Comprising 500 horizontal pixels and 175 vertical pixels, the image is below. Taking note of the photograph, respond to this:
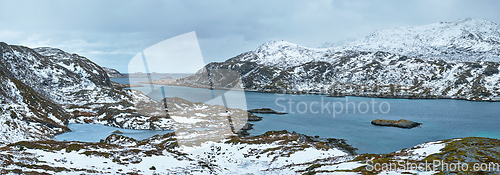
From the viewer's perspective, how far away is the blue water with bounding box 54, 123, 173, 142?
82.2 metres

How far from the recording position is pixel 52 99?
14162 cm

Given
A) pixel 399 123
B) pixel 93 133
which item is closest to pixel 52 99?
pixel 93 133

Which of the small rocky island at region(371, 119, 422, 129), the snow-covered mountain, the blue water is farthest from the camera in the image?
the small rocky island at region(371, 119, 422, 129)

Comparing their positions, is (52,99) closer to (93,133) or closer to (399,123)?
(93,133)

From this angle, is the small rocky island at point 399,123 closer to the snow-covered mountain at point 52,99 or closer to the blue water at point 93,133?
the snow-covered mountain at point 52,99

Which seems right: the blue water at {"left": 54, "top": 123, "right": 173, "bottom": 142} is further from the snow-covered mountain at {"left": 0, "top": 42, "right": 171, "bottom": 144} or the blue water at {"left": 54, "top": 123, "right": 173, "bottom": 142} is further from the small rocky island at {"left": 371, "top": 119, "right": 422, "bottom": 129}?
the small rocky island at {"left": 371, "top": 119, "right": 422, "bottom": 129}

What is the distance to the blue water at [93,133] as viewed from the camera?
82250 mm

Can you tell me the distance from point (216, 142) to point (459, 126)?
107 metres

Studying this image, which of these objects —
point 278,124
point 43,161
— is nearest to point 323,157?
point 43,161

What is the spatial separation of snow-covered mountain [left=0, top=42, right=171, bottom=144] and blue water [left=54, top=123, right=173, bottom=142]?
10.9ft

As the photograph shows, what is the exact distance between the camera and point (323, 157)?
48.2m

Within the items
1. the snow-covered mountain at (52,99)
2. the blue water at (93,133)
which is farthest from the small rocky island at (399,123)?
the blue water at (93,133)

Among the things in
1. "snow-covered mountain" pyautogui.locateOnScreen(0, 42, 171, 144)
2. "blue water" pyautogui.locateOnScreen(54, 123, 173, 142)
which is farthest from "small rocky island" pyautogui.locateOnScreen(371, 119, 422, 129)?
"blue water" pyautogui.locateOnScreen(54, 123, 173, 142)

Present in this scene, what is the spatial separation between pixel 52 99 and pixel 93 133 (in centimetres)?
6805
